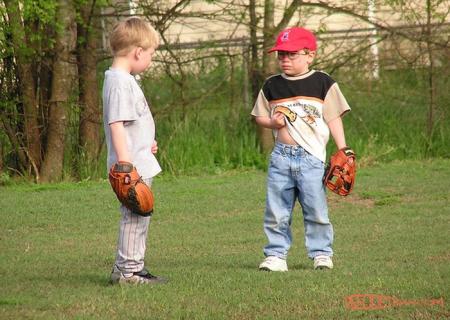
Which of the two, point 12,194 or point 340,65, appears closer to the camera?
point 12,194

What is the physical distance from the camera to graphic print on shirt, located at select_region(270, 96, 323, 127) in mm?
7285

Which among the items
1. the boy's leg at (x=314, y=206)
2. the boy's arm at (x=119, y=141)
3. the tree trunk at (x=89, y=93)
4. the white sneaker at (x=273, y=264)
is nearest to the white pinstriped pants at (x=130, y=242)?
the boy's arm at (x=119, y=141)

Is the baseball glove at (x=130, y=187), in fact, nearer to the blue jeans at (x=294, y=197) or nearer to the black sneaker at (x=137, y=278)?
the black sneaker at (x=137, y=278)

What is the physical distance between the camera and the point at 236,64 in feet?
47.1

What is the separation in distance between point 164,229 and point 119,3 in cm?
470

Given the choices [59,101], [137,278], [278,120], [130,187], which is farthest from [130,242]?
[59,101]

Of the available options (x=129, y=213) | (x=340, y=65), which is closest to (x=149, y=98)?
(x=340, y=65)

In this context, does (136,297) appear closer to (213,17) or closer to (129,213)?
(129,213)

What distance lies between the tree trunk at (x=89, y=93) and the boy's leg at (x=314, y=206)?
6253 millimetres

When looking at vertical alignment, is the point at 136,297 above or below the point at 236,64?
below

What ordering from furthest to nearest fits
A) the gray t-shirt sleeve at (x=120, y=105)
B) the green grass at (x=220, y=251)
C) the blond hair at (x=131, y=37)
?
1. the blond hair at (x=131, y=37)
2. the gray t-shirt sleeve at (x=120, y=105)
3. the green grass at (x=220, y=251)

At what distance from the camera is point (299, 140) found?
7.28 m

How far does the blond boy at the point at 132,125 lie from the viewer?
21.5ft

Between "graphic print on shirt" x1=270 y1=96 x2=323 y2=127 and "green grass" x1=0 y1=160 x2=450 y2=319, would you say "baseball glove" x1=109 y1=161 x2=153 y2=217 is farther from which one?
"graphic print on shirt" x1=270 y1=96 x2=323 y2=127
